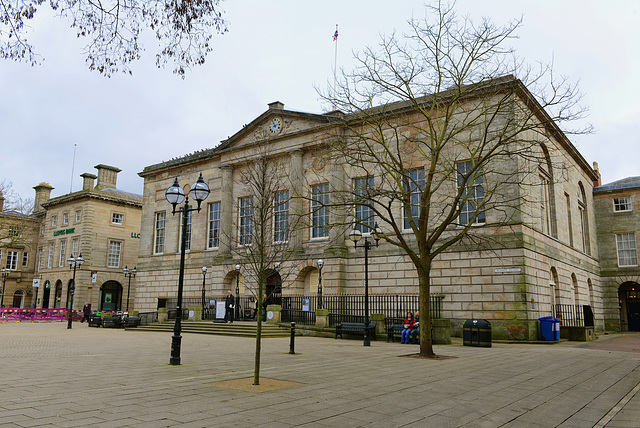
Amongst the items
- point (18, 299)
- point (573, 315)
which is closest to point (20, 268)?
point (18, 299)

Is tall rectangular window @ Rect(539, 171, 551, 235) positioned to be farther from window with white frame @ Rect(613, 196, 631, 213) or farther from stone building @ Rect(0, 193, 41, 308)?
stone building @ Rect(0, 193, 41, 308)

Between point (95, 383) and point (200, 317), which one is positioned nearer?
point (95, 383)

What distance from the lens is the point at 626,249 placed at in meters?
37.8

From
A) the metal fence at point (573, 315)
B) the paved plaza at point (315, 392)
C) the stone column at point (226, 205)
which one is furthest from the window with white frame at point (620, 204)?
the stone column at point (226, 205)

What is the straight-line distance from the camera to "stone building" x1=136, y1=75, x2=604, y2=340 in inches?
897

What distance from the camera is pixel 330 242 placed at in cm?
2862

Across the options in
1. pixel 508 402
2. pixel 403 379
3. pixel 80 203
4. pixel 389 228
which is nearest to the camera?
pixel 508 402

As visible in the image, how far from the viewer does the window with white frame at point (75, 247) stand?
165 feet

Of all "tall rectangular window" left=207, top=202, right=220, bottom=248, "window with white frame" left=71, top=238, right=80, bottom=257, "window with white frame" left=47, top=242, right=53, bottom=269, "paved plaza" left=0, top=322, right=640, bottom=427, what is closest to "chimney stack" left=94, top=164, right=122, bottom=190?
"window with white frame" left=71, top=238, right=80, bottom=257

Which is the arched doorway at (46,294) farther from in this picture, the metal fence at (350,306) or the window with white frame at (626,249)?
the window with white frame at (626,249)

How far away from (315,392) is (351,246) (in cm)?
2017

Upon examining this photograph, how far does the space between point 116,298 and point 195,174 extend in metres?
22.5

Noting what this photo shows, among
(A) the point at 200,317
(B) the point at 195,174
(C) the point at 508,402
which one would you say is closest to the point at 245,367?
(C) the point at 508,402

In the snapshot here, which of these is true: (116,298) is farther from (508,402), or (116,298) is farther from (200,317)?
(508,402)
